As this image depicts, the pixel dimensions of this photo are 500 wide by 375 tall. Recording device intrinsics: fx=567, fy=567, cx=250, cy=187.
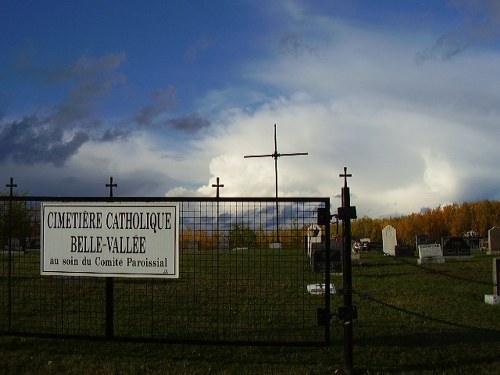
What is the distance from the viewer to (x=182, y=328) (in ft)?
31.8

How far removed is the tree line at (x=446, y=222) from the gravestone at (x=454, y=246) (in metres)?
81.5

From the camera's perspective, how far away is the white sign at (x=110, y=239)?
753 cm

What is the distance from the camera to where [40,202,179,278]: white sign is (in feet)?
24.7

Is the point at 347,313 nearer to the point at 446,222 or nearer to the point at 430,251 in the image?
the point at 430,251

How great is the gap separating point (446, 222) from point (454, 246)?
10025 cm

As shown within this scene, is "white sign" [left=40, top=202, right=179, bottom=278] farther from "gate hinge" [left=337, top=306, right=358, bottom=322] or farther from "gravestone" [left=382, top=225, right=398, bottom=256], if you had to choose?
"gravestone" [left=382, top=225, right=398, bottom=256]

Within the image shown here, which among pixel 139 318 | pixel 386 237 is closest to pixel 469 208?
pixel 386 237

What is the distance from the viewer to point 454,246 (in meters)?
30.5

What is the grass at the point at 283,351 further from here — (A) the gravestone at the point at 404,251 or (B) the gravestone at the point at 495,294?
(A) the gravestone at the point at 404,251

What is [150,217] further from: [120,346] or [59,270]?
[120,346]

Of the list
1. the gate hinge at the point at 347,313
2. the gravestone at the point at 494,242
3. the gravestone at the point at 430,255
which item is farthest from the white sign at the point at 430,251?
the gate hinge at the point at 347,313

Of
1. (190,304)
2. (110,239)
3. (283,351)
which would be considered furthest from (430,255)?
(110,239)

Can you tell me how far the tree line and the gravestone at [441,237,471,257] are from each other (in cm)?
8152

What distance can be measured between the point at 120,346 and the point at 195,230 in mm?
2196
